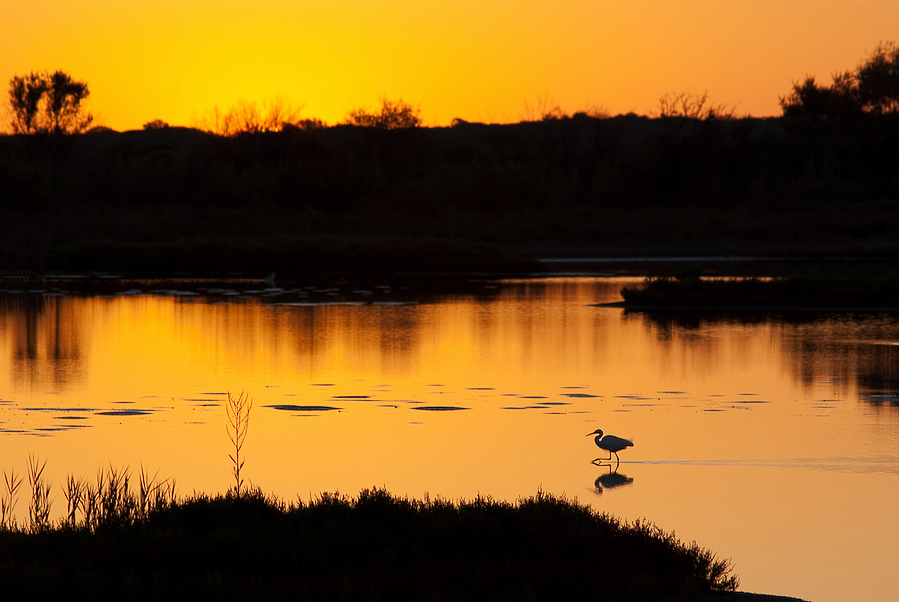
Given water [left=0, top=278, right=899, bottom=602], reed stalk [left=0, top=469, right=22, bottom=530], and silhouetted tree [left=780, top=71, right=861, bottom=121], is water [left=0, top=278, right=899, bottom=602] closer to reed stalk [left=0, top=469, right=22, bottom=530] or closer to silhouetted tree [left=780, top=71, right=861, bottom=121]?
reed stalk [left=0, top=469, right=22, bottom=530]

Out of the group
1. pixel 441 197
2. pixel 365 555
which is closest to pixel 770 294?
pixel 365 555

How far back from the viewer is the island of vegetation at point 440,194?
4888cm

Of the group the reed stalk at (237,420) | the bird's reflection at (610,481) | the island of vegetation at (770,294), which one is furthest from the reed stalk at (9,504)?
the island of vegetation at (770,294)

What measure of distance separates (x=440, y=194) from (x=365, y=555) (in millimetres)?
59331

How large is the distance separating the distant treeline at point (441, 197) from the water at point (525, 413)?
78.0 feet

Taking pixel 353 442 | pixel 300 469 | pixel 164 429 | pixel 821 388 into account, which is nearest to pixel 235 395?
pixel 164 429

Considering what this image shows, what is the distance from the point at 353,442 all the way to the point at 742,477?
410 cm

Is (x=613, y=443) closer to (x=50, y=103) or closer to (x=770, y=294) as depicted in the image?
(x=770, y=294)

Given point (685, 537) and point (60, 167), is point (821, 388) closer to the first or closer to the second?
point (685, 537)

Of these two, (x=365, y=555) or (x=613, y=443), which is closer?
(x=365, y=555)

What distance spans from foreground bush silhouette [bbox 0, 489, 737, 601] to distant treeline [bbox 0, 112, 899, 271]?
3859 centimetres

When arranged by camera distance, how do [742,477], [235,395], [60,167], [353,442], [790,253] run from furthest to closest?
[60,167] < [790,253] < [235,395] < [353,442] < [742,477]

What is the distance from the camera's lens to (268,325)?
981 inches

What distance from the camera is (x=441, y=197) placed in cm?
6569
